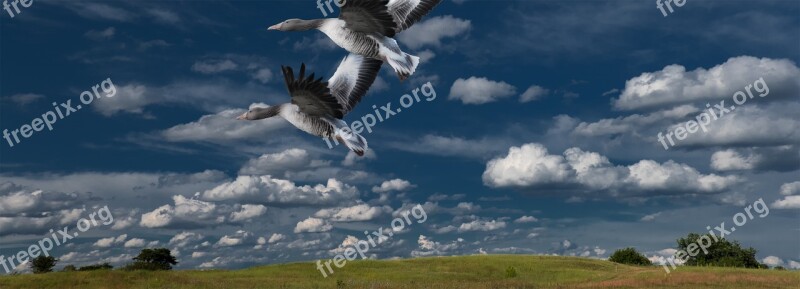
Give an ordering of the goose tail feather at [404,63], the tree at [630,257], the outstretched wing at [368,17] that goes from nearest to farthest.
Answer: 1. the goose tail feather at [404,63]
2. the outstretched wing at [368,17]
3. the tree at [630,257]

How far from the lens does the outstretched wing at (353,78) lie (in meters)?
6.62

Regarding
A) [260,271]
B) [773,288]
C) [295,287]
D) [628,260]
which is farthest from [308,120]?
[628,260]

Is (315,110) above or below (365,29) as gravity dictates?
below

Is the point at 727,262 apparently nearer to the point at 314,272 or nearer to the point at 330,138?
the point at 314,272

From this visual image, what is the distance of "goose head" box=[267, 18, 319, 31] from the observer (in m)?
6.15

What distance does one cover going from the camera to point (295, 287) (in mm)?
38219

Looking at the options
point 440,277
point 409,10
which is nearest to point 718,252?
point 440,277

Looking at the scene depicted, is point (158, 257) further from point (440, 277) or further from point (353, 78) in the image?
point (353, 78)

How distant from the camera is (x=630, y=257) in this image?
283ft

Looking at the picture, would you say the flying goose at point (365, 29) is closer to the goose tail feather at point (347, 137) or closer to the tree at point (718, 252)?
the goose tail feather at point (347, 137)

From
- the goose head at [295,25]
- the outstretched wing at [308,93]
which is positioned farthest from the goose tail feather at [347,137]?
the goose head at [295,25]

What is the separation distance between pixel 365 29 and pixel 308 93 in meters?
0.96

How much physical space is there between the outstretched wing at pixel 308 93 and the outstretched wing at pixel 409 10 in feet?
5.52

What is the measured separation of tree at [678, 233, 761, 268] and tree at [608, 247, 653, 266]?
298 inches
